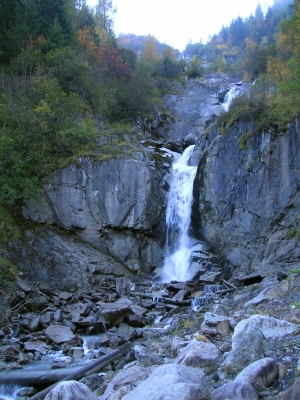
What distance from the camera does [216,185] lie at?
2227 cm

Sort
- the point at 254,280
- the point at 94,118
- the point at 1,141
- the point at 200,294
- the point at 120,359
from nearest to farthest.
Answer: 1. the point at 120,359
2. the point at 254,280
3. the point at 200,294
4. the point at 1,141
5. the point at 94,118

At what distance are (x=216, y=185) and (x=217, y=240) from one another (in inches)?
128

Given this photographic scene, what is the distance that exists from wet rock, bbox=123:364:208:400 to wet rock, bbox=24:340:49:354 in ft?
22.9

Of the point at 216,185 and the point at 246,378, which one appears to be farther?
the point at 216,185

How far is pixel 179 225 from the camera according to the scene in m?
23.0

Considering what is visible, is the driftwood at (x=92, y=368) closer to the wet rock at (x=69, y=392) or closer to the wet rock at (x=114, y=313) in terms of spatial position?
the wet rock at (x=69, y=392)

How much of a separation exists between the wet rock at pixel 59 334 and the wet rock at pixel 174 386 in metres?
7.33

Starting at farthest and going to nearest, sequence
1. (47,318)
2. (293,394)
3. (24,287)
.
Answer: (24,287) → (47,318) → (293,394)

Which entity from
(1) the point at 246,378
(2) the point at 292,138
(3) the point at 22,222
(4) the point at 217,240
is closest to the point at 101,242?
(3) the point at 22,222

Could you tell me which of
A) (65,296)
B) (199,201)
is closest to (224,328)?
(65,296)

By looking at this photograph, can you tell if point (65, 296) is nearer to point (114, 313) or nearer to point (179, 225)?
point (114, 313)

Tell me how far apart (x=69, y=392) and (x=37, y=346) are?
22.6ft

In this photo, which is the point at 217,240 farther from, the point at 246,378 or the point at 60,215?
the point at 246,378

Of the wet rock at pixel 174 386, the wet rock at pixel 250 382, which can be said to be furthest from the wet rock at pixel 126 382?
the wet rock at pixel 250 382
